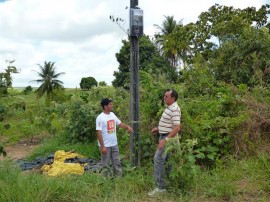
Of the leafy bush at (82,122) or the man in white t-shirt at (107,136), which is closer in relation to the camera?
the man in white t-shirt at (107,136)

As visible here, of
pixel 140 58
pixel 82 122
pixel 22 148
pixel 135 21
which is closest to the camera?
pixel 135 21

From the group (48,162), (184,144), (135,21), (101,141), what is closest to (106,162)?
(101,141)

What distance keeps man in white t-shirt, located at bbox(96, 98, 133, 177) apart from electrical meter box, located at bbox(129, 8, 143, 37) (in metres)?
1.22

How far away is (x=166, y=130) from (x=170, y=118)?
193 mm

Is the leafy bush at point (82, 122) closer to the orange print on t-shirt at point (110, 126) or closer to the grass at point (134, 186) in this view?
the orange print on t-shirt at point (110, 126)

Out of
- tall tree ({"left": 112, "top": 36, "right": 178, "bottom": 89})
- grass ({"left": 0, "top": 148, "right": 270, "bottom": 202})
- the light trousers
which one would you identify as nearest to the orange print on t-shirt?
the light trousers

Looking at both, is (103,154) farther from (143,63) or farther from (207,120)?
(143,63)

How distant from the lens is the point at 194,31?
2306 cm

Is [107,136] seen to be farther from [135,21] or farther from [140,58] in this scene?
[140,58]

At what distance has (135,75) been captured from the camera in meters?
6.28

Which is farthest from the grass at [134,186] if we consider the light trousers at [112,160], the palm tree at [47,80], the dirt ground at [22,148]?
the palm tree at [47,80]

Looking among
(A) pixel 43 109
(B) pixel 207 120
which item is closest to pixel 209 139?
(B) pixel 207 120

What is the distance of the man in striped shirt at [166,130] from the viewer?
5254 millimetres

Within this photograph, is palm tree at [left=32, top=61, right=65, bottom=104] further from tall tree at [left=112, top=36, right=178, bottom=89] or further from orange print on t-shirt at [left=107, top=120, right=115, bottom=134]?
orange print on t-shirt at [left=107, top=120, right=115, bottom=134]
